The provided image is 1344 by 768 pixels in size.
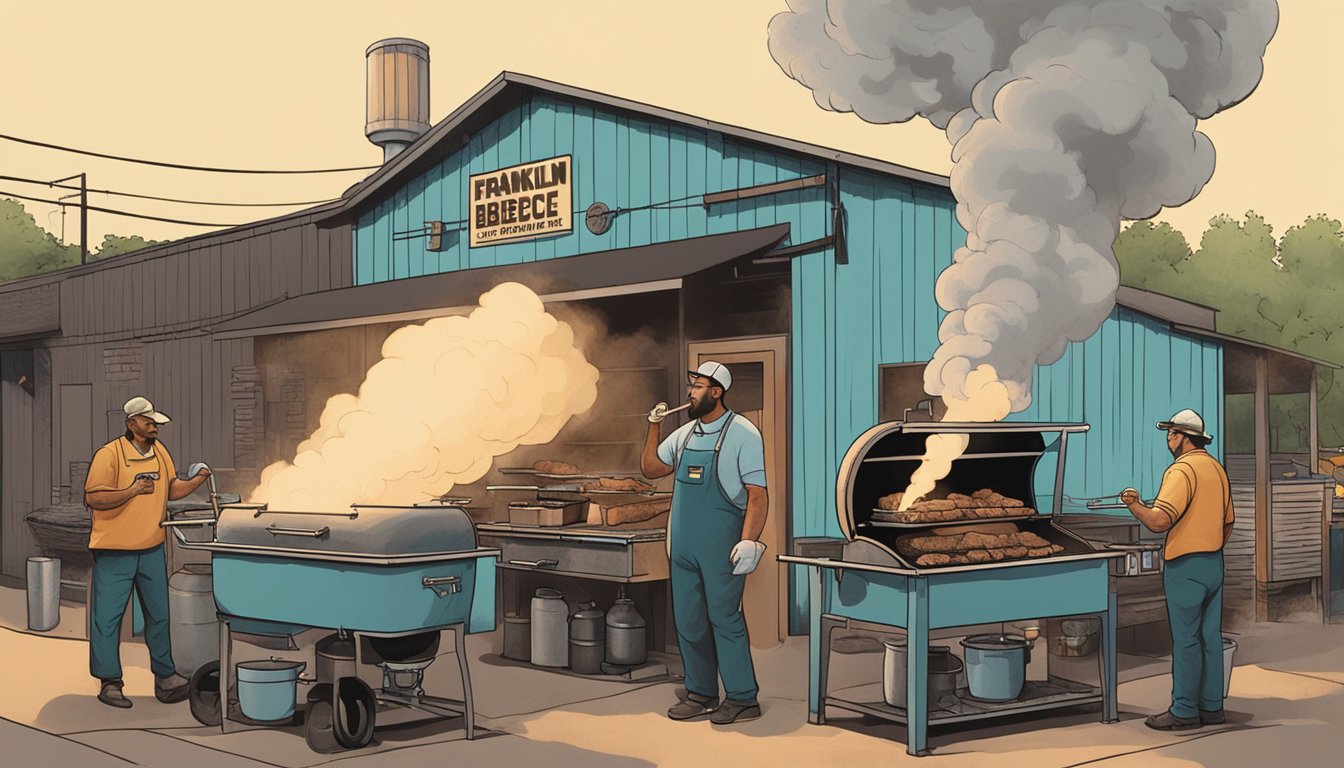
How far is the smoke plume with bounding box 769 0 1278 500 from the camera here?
892 centimetres

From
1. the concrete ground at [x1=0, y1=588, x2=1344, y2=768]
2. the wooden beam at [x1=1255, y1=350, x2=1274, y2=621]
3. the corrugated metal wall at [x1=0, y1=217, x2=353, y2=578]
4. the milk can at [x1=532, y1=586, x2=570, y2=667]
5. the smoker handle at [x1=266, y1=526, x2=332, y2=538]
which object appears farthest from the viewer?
the corrugated metal wall at [x1=0, y1=217, x2=353, y2=578]

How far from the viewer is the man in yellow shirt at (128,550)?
8.80 metres

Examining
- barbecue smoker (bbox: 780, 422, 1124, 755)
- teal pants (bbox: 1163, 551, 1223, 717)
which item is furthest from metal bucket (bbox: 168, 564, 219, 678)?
teal pants (bbox: 1163, 551, 1223, 717)

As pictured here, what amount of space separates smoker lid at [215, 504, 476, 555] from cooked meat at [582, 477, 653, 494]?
2.47 m

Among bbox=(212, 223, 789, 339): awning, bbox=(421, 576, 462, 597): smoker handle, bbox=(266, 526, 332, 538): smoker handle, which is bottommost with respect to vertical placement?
bbox=(421, 576, 462, 597): smoker handle

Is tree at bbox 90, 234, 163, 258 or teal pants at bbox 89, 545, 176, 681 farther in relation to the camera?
tree at bbox 90, 234, 163, 258

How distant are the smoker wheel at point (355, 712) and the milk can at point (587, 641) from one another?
2.37m

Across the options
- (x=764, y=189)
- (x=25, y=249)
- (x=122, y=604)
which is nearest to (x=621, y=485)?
(x=764, y=189)

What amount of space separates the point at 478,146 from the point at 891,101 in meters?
4.27

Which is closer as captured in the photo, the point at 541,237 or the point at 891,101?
the point at 891,101

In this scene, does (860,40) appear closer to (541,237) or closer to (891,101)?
(891,101)

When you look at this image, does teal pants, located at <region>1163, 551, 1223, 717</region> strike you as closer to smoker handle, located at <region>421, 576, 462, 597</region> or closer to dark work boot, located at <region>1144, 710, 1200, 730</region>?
dark work boot, located at <region>1144, 710, 1200, 730</region>

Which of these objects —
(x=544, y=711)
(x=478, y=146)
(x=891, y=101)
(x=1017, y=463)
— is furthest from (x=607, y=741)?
(x=478, y=146)

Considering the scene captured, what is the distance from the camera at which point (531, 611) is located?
10062 mm
